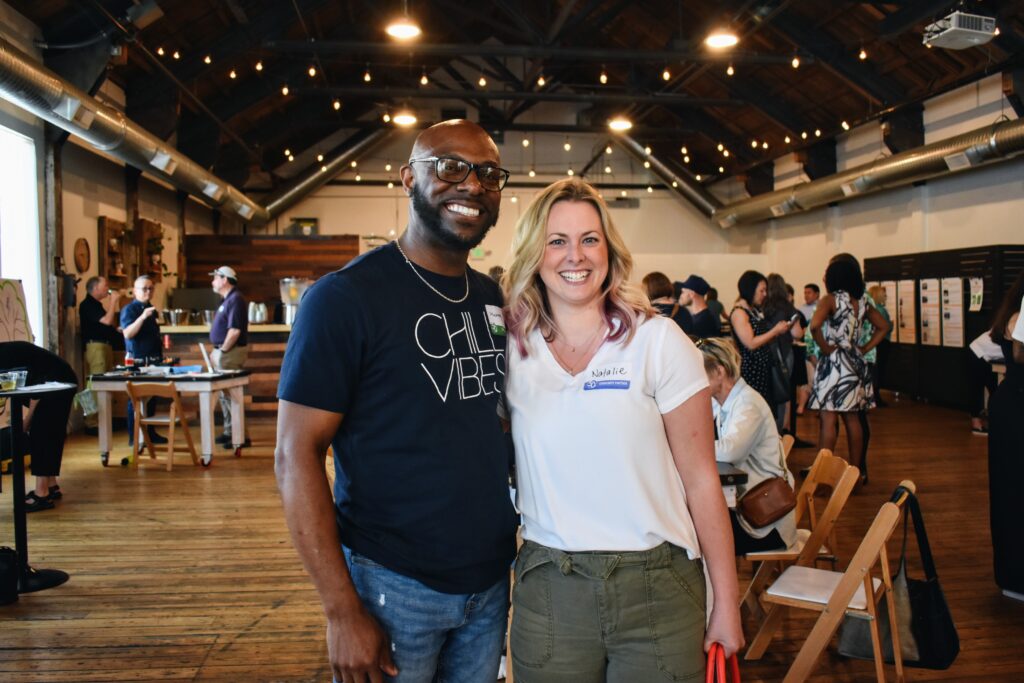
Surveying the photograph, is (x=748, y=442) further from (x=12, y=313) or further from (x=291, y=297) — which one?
(x=291, y=297)

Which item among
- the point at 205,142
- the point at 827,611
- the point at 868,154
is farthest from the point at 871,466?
the point at 205,142

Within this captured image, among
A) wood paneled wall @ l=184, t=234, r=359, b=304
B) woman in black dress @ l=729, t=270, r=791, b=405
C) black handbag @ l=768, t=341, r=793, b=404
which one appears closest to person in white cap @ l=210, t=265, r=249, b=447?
woman in black dress @ l=729, t=270, r=791, b=405

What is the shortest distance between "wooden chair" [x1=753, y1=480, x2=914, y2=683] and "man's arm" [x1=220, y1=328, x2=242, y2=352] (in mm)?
6514

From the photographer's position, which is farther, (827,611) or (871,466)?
(871,466)

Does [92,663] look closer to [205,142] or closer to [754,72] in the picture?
[205,142]

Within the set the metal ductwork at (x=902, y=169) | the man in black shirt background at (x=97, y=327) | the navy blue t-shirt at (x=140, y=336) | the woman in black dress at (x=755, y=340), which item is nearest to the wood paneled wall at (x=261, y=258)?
the man in black shirt background at (x=97, y=327)

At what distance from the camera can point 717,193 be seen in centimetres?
1942

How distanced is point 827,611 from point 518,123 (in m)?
16.1

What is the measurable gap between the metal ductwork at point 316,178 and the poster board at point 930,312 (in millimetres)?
10658

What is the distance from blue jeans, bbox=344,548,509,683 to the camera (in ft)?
4.91

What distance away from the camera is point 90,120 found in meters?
7.75

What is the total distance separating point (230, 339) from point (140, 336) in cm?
86

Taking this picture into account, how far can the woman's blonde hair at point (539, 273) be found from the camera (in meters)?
1.68

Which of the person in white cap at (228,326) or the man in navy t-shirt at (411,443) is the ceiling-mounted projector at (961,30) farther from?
the man in navy t-shirt at (411,443)
